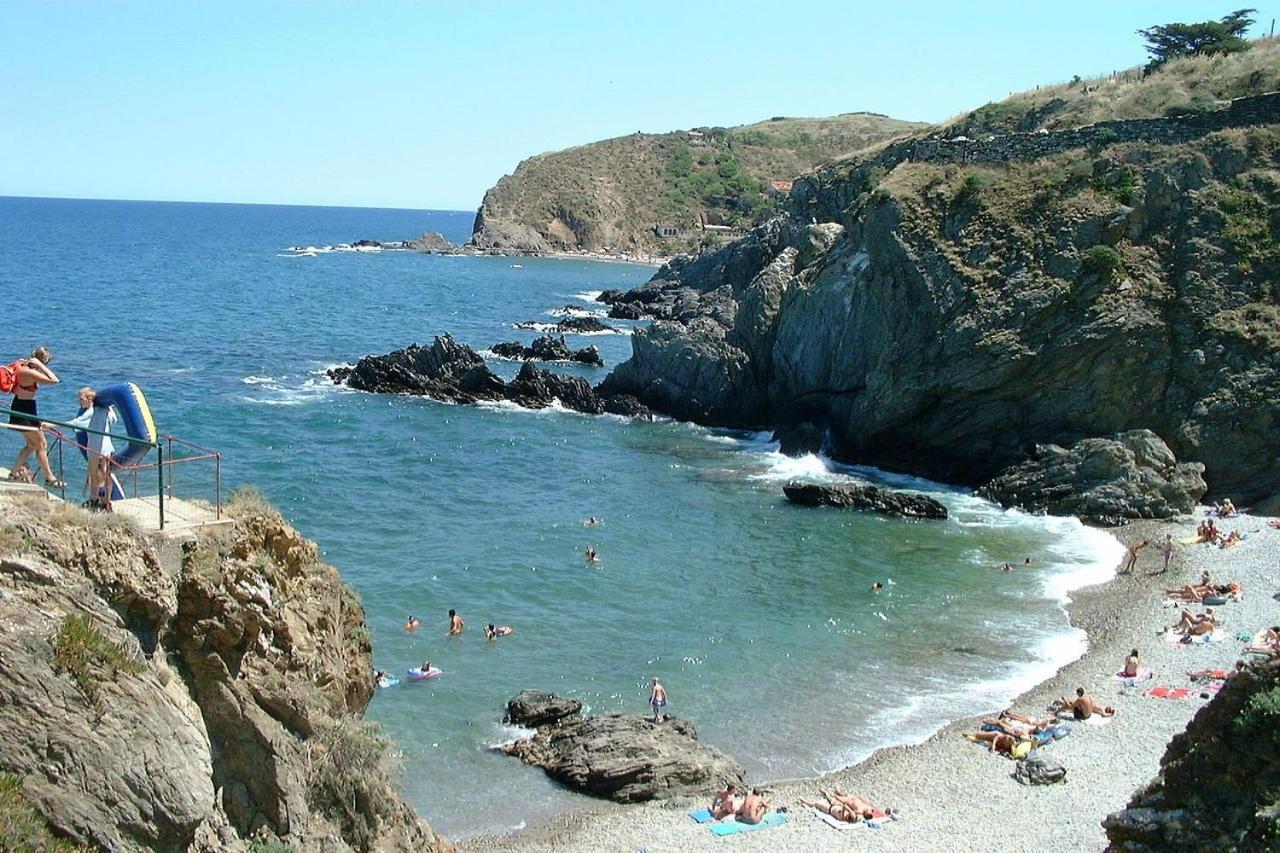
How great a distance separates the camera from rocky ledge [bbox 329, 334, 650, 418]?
179ft

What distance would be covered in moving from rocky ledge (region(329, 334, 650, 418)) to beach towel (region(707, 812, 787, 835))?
34986 millimetres

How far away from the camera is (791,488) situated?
128 feet

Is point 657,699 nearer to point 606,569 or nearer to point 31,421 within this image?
point 606,569

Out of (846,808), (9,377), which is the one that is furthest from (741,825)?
(9,377)

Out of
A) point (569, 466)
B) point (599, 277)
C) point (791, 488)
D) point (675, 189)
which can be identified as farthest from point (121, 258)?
point (791, 488)

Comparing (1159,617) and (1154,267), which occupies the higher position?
(1154,267)

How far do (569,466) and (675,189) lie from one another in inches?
5156

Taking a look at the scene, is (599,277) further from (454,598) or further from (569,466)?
(454,598)

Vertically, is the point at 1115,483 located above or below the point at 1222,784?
below

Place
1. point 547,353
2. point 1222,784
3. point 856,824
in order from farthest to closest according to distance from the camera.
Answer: point 547,353 < point 856,824 < point 1222,784

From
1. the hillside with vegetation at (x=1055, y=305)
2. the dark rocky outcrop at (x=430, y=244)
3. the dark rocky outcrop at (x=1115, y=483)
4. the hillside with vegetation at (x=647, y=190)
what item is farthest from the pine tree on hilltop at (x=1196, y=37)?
the dark rocky outcrop at (x=430, y=244)

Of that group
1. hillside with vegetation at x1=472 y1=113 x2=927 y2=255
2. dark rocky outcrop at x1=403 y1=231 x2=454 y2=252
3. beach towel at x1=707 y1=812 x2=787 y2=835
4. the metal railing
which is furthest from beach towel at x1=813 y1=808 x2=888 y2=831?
dark rocky outcrop at x1=403 y1=231 x2=454 y2=252

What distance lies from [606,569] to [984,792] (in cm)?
1391

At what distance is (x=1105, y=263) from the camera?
136ft
